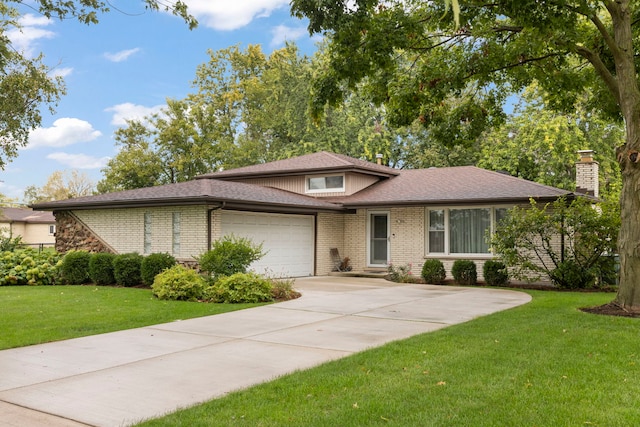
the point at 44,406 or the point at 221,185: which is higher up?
the point at 221,185

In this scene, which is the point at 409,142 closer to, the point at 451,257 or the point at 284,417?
the point at 451,257

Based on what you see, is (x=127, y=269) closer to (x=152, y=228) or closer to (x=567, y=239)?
(x=152, y=228)

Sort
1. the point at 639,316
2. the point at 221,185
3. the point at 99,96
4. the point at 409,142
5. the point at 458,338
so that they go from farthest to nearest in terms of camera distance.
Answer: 1. the point at 409,142
2. the point at 99,96
3. the point at 221,185
4. the point at 639,316
5. the point at 458,338

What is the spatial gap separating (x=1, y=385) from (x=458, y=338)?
5.65m

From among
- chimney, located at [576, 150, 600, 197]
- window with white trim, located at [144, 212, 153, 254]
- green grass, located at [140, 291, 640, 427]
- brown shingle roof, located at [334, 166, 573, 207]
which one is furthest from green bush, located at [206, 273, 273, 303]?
chimney, located at [576, 150, 600, 197]

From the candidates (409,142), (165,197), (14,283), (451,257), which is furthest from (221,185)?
(409,142)

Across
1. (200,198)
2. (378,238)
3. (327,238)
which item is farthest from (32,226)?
(200,198)

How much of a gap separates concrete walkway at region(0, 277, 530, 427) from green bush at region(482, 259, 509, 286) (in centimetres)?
438

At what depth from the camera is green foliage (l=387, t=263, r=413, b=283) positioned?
1849cm

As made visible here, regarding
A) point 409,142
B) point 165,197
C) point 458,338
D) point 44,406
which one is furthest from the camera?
point 409,142

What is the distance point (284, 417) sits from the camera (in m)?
4.59

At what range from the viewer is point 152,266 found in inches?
601

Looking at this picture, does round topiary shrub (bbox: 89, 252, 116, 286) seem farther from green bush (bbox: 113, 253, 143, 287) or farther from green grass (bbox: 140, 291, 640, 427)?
green grass (bbox: 140, 291, 640, 427)

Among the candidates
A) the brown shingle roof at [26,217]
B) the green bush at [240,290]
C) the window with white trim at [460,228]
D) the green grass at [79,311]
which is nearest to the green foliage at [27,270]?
the green grass at [79,311]
